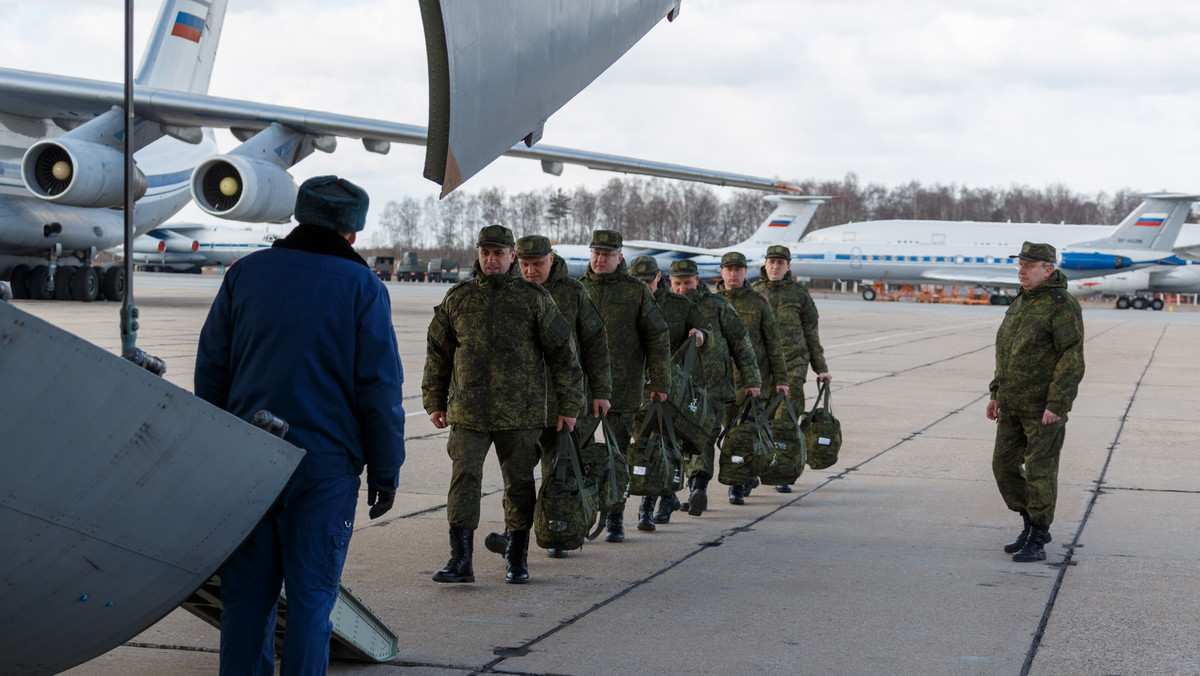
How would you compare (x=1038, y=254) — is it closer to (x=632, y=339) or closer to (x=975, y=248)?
(x=632, y=339)

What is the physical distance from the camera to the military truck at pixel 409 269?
73.5 metres

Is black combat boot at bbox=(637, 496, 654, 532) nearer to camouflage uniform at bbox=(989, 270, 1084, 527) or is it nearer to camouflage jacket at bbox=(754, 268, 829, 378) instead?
camouflage uniform at bbox=(989, 270, 1084, 527)

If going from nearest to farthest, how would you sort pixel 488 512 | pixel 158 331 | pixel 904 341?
pixel 488 512 < pixel 158 331 < pixel 904 341

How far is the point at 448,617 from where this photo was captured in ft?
15.9

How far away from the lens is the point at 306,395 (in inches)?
133

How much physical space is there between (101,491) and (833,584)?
370cm

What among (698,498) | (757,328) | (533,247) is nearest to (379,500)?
(533,247)

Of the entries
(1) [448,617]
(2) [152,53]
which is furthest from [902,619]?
(2) [152,53]

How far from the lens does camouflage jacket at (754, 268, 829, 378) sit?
8.38m

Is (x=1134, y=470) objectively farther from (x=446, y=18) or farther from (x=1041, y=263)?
(x=446, y=18)

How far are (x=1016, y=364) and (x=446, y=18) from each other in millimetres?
4794

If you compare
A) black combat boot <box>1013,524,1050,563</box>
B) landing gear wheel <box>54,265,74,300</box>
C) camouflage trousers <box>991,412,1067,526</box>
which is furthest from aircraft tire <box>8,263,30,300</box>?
black combat boot <box>1013,524,1050,563</box>

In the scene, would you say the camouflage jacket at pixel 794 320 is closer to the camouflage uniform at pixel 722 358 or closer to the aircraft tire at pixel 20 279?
the camouflage uniform at pixel 722 358

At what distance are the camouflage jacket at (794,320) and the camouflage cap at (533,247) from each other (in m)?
2.78
